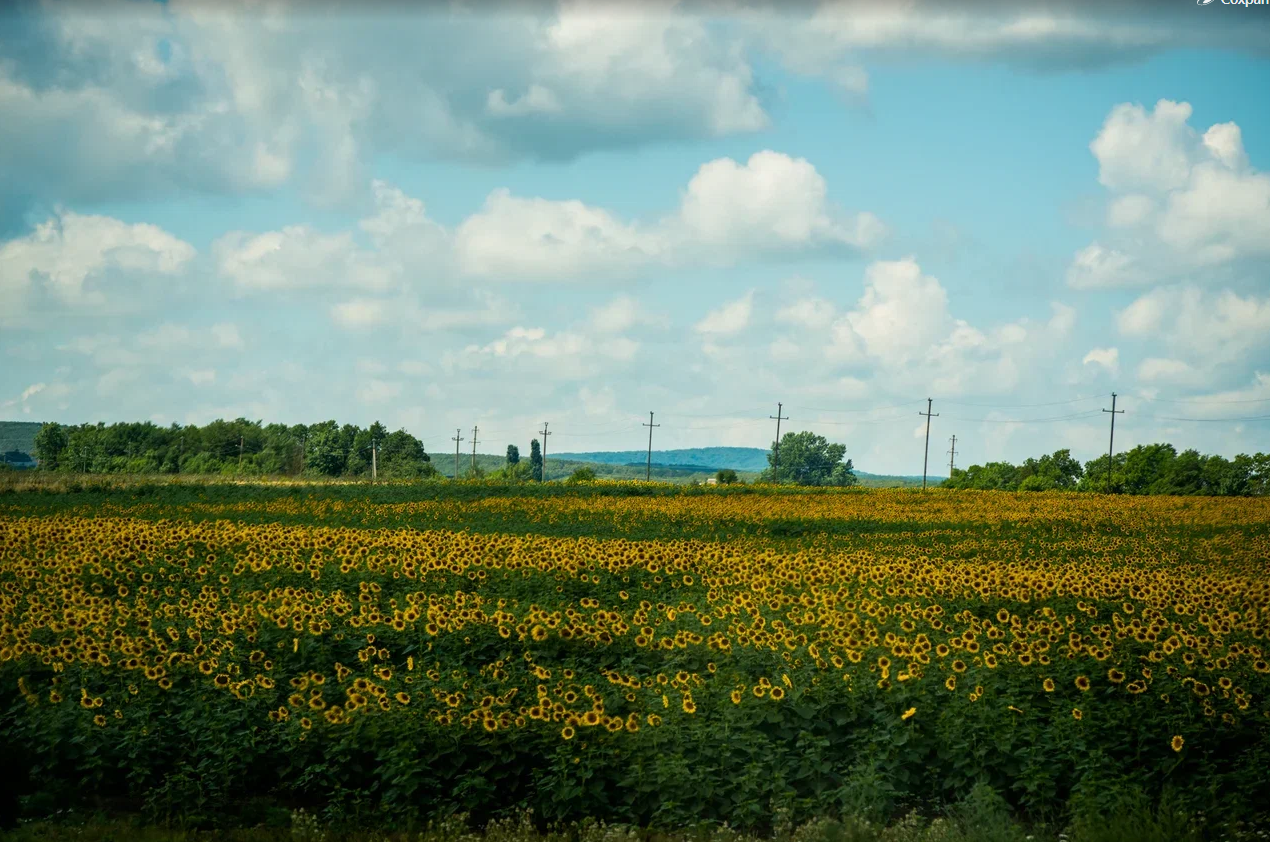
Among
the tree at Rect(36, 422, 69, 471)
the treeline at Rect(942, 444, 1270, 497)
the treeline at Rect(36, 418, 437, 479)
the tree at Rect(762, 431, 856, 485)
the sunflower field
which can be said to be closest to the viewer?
the sunflower field

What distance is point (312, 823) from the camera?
33.0ft

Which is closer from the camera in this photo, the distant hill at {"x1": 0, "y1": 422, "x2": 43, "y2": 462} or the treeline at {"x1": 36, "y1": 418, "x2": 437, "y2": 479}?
the treeline at {"x1": 36, "y1": 418, "x2": 437, "y2": 479}

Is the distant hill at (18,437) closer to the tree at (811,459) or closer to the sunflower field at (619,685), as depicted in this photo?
the tree at (811,459)

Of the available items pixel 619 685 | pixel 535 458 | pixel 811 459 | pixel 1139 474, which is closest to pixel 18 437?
pixel 535 458

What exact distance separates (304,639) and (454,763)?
4139mm

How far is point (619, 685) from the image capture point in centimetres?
1220

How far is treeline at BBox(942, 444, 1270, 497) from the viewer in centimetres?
8175

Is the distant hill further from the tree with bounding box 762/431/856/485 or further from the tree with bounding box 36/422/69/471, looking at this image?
the tree with bounding box 762/431/856/485

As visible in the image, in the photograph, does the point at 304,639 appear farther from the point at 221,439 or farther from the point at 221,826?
the point at 221,439

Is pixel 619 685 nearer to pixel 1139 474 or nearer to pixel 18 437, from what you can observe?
pixel 1139 474

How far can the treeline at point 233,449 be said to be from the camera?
11088 cm

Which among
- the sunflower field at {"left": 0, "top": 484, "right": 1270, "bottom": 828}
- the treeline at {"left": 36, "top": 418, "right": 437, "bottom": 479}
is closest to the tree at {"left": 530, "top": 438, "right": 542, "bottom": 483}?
the treeline at {"left": 36, "top": 418, "right": 437, "bottom": 479}

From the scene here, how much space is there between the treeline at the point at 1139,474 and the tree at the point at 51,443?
10269 centimetres

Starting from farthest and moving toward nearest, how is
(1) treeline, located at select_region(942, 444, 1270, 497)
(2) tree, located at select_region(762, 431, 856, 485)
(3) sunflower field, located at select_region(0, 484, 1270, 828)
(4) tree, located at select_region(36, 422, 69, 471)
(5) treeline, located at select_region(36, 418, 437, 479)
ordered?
(2) tree, located at select_region(762, 431, 856, 485) < (4) tree, located at select_region(36, 422, 69, 471) < (5) treeline, located at select_region(36, 418, 437, 479) < (1) treeline, located at select_region(942, 444, 1270, 497) < (3) sunflower field, located at select_region(0, 484, 1270, 828)
